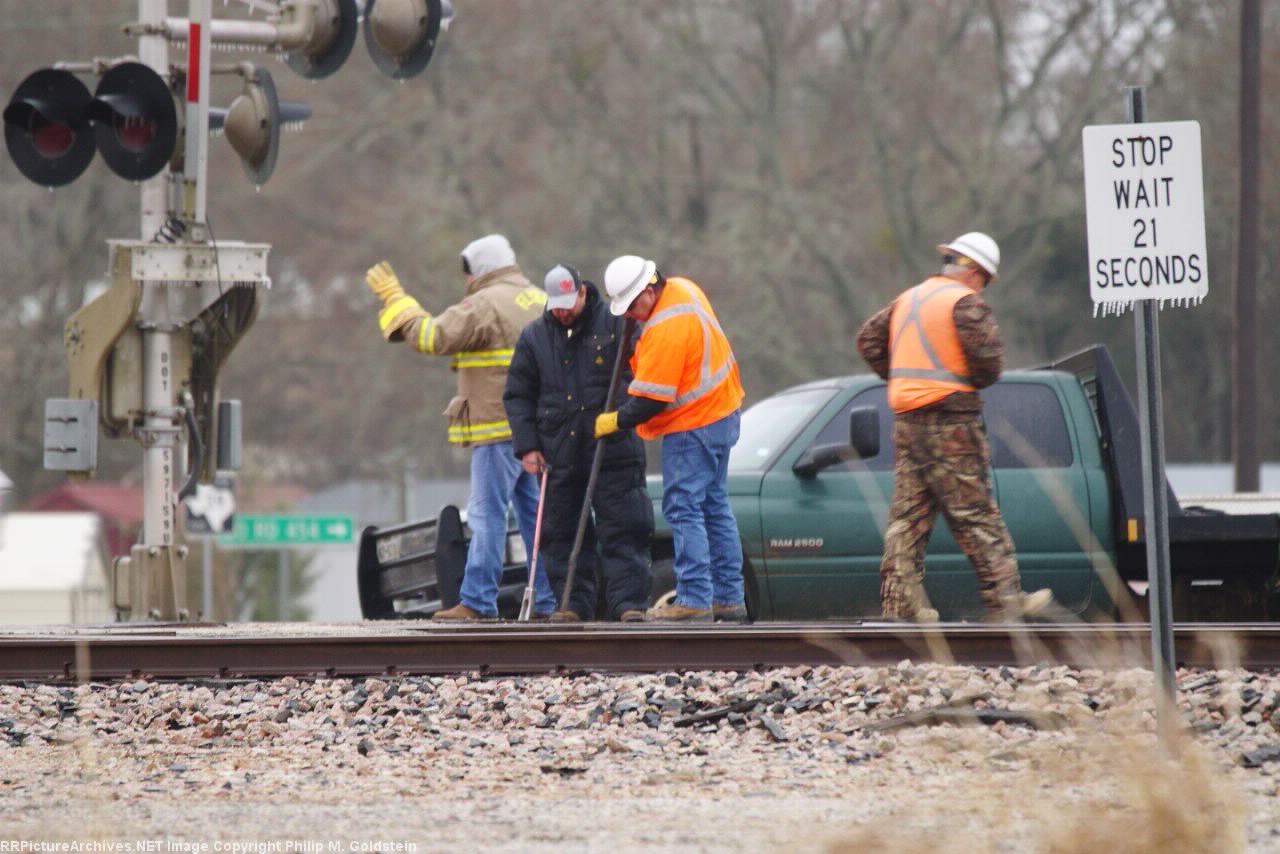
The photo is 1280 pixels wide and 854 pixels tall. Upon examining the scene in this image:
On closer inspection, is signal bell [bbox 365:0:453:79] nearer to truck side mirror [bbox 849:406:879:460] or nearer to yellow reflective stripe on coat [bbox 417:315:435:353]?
yellow reflective stripe on coat [bbox 417:315:435:353]

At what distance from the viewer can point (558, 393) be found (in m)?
10.7

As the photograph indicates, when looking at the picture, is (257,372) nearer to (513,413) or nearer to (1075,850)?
(513,413)

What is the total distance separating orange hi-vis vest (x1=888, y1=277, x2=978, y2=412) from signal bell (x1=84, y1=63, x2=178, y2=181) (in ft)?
16.4

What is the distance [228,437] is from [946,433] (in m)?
5.47

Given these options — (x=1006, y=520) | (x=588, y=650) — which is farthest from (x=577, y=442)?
(x=1006, y=520)

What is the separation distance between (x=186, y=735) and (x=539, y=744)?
1.40m

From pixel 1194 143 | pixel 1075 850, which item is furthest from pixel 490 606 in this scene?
pixel 1075 850

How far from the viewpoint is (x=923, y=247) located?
37156mm

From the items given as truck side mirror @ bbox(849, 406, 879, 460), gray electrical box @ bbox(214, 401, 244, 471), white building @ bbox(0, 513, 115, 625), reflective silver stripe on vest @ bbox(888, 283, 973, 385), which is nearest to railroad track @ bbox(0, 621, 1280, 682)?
reflective silver stripe on vest @ bbox(888, 283, 973, 385)

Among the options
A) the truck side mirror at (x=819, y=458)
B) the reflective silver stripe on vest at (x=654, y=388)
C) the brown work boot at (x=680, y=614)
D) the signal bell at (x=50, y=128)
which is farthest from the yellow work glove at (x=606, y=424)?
the signal bell at (x=50, y=128)

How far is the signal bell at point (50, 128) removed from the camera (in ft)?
41.9

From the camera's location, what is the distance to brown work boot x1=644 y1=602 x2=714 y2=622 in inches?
404

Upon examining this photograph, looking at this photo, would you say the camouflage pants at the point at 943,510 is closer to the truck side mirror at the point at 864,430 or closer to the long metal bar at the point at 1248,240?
the truck side mirror at the point at 864,430

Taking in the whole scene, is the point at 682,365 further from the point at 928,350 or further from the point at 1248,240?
the point at 1248,240
